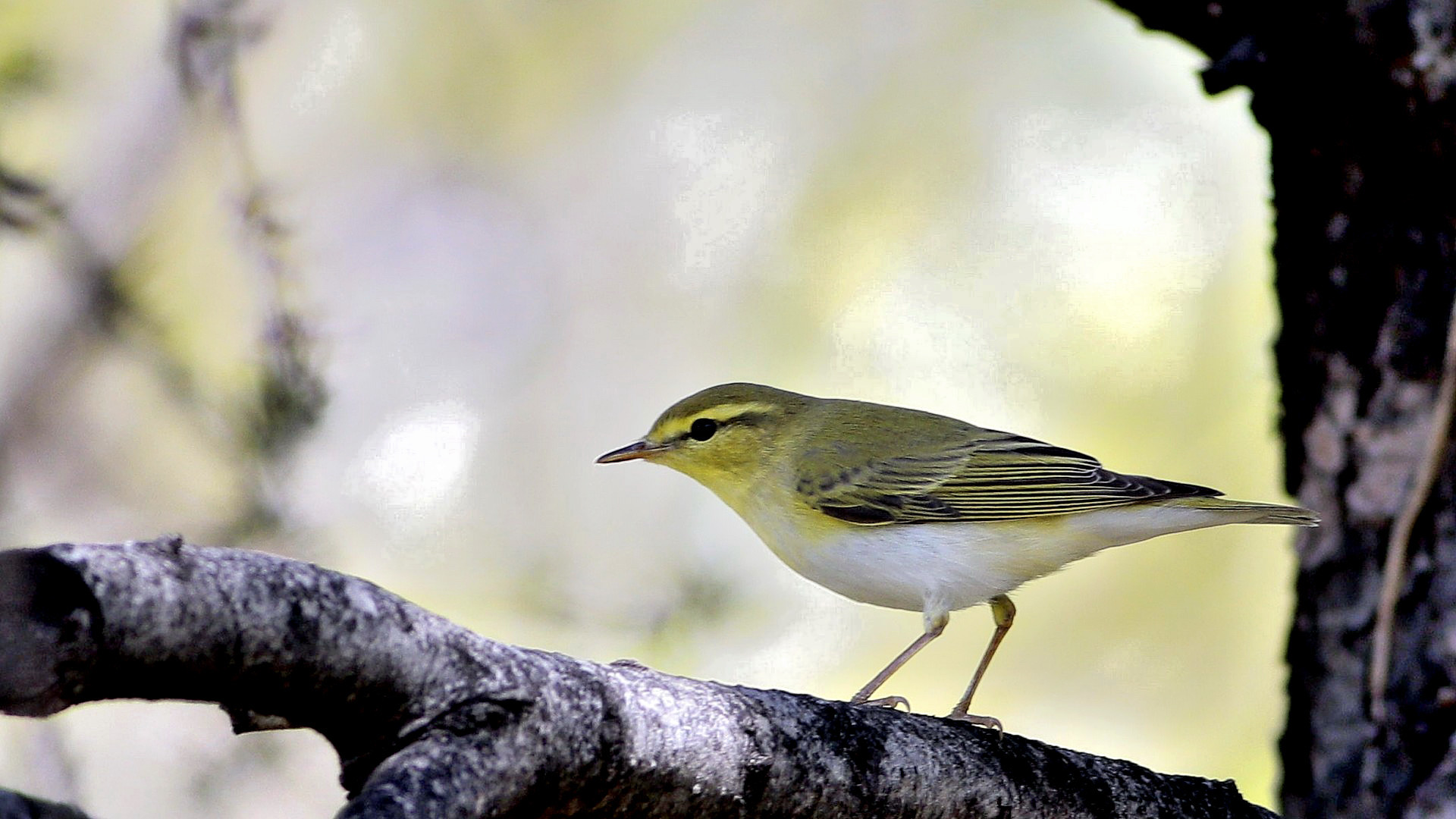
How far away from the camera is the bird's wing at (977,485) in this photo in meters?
3.27

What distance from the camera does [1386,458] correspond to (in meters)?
3.26

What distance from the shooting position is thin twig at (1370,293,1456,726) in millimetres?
3146

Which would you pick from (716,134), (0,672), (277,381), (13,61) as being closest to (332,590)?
(0,672)

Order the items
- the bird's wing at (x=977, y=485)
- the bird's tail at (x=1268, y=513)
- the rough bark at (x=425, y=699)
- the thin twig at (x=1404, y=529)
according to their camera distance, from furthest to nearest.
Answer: the bird's wing at (x=977, y=485), the thin twig at (x=1404, y=529), the bird's tail at (x=1268, y=513), the rough bark at (x=425, y=699)

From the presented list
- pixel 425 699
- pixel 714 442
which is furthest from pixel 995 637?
pixel 425 699

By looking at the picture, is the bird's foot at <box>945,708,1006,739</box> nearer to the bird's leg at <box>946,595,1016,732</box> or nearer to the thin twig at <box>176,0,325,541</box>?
the bird's leg at <box>946,595,1016,732</box>

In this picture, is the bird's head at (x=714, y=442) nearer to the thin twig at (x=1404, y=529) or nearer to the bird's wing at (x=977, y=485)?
the bird's wing at (x=977, y=485)

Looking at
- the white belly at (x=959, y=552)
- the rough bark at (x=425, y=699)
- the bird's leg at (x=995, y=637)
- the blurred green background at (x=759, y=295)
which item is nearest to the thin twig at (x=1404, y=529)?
the white belly at (x=959, y=552)

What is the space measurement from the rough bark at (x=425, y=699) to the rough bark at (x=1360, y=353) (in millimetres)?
1513

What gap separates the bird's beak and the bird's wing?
1.40 ft

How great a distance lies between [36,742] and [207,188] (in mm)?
1930

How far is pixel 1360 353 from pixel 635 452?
186 centimetres

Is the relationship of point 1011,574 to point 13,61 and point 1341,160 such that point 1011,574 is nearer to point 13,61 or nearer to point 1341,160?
point 1341,160

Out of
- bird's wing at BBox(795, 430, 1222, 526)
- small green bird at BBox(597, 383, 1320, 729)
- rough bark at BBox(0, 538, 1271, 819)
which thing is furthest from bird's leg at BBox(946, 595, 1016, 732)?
rough bark at BBox(0, 538, 1271, 819)
